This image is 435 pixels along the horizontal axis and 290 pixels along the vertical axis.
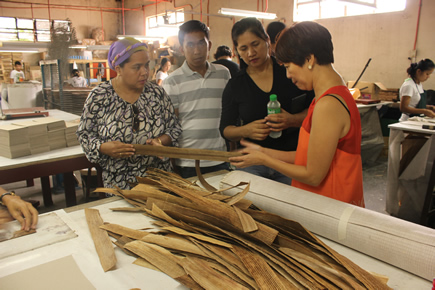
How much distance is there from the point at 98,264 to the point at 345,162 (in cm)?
94

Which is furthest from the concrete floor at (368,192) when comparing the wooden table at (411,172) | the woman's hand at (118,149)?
the woman's hand at (118,149)

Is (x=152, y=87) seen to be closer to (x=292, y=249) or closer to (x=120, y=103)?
(x=120, y=103)

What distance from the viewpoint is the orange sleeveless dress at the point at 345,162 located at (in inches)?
48.3

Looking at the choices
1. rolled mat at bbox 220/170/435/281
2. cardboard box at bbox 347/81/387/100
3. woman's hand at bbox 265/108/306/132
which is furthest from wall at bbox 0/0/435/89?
rolled mat at bbox 220/170/435/281

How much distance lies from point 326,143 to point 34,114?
12.1 feet

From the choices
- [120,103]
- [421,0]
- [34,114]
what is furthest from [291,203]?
[421,0]

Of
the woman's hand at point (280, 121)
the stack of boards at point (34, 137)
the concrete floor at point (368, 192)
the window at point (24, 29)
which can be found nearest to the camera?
the woman's hand at point (280, 121)

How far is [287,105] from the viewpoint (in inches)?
74.4

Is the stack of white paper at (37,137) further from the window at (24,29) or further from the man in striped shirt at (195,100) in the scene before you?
the window at (24,29)

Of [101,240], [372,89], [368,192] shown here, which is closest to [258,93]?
[101,240]

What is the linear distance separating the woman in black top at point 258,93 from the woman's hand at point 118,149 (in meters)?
0.57

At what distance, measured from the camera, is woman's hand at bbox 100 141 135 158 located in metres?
1.72

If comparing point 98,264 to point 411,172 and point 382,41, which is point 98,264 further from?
point 382,41

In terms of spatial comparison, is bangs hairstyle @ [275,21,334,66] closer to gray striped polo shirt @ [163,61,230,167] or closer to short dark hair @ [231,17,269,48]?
short dark hair @ [231,17,269,48]
